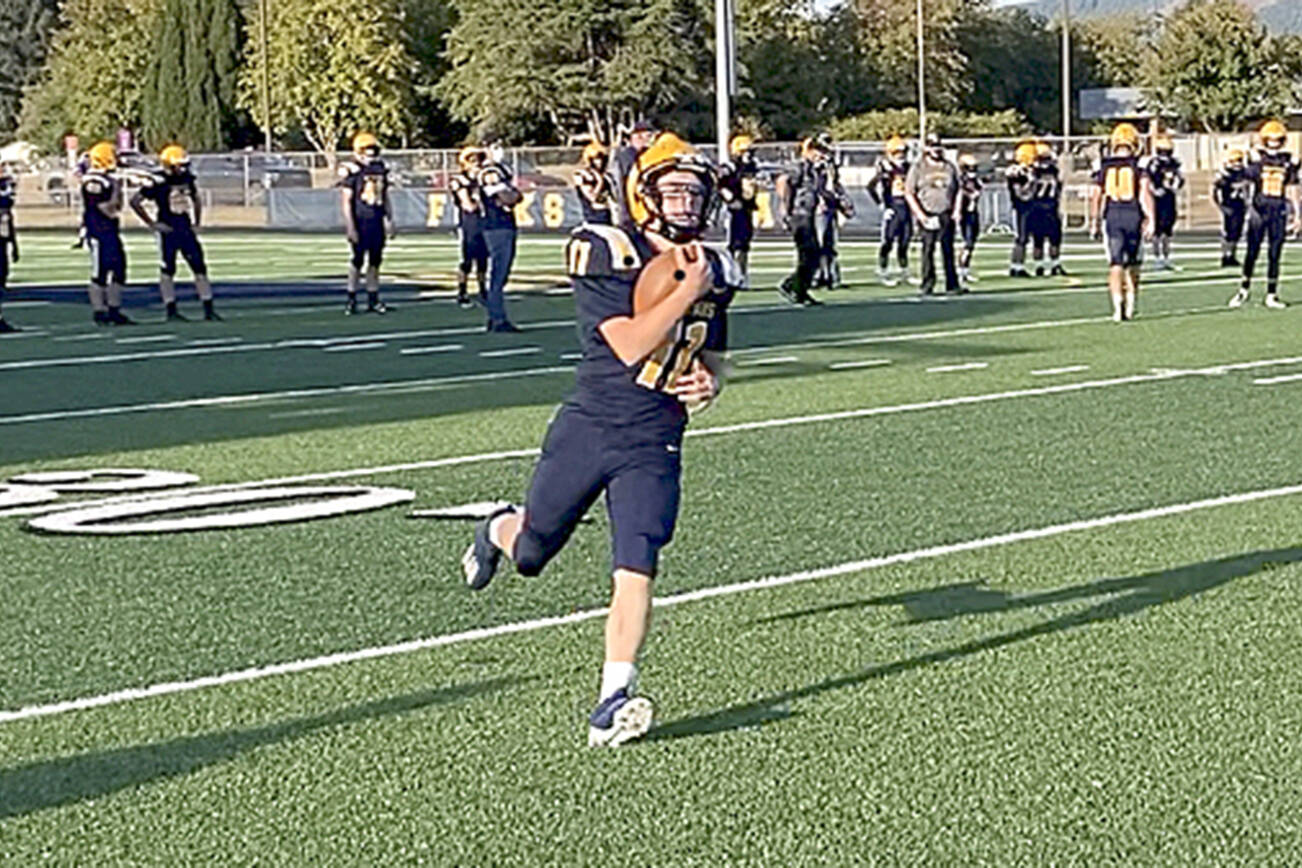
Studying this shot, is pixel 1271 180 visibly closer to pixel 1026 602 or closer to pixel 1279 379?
pixel 1279 379

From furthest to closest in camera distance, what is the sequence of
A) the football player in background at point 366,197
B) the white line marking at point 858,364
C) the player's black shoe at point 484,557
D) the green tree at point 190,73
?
the green tree at point 190,73
the football player in background at point 366,197
the white line marking at point 858,364
the player's black shoe at point 484,557

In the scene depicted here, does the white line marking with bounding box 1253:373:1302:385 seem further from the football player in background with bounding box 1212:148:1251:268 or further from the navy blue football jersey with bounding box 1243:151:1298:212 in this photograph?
the football player in background with bounding box 1212:148:1251:268

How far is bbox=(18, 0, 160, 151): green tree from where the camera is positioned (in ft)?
276

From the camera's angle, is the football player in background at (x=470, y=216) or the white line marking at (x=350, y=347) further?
the football player in background at (x=470, y=216)

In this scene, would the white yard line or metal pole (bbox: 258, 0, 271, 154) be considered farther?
metal pole (bbox: 258, 0, 271, 154)

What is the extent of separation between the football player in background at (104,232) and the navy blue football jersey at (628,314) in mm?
16066

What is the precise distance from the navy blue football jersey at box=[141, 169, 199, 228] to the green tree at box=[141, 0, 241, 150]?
59487 mm

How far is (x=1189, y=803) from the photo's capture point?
18.5 feet

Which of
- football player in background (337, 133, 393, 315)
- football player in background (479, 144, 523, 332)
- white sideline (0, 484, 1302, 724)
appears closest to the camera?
white sideline (0, 484, 1302, 724)

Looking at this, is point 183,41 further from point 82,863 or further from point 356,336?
point 82,863

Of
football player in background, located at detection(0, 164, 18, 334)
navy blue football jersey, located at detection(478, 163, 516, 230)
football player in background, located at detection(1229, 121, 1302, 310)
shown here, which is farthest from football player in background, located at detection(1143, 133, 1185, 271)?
football player in background, located at detection(0, 164, 18, 334)

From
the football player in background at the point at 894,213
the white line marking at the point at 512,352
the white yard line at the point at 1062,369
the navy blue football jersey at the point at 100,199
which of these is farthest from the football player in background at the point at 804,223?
the white yard line at the point at 1062,369

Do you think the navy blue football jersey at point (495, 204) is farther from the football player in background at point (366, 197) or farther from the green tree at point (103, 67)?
the green tree at point (103, 67)

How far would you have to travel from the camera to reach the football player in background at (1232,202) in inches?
1075
